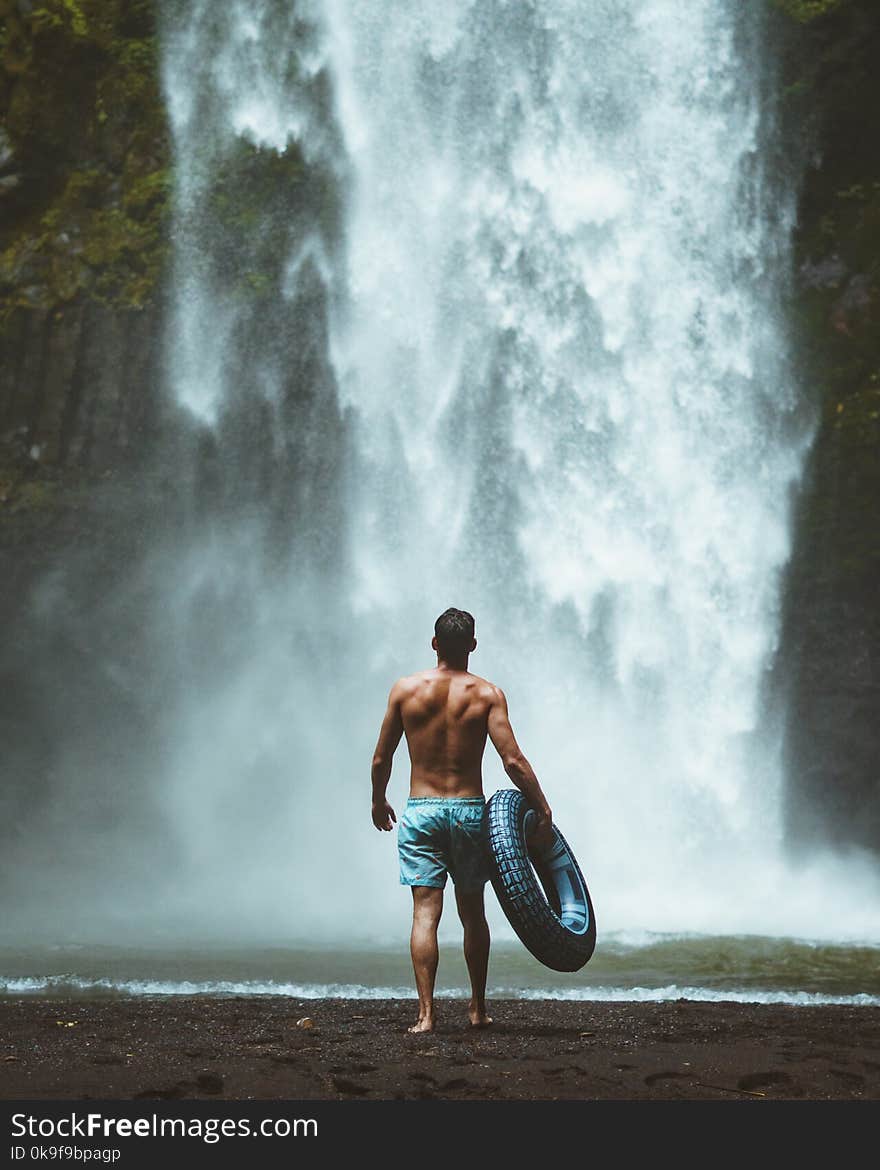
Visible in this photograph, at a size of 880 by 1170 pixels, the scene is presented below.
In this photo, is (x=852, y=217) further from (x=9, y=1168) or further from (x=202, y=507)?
(x=9, y=1168)

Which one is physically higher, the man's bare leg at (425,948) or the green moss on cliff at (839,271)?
the green moss on cliff at (839,271)

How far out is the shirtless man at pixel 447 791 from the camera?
205 inches

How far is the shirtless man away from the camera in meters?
5.21

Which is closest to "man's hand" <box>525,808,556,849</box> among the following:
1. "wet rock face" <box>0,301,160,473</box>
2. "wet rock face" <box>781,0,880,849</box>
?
"wet rock face" <box>781,0,880,849</box>

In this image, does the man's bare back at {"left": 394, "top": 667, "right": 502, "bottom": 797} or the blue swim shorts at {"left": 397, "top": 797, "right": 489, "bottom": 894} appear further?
the man's bare back at {"left": 394, "top": 667, "right": 502, "bottom": 797}

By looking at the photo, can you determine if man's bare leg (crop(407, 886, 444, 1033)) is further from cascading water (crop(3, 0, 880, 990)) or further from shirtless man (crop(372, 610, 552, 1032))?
cascading water (crop(3, 0, 880, 990))

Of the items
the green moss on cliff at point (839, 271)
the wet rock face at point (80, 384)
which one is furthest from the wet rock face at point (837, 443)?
the wet rock face at point (80, 384)

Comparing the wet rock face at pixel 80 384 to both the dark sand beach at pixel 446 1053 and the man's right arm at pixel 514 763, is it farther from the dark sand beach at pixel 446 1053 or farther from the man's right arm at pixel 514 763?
the man's right arm at pixel 514 763

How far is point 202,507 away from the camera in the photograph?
59.8 feet

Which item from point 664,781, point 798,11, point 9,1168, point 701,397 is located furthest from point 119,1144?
point 798,11

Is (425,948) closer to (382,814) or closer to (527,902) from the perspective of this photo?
(527,902)

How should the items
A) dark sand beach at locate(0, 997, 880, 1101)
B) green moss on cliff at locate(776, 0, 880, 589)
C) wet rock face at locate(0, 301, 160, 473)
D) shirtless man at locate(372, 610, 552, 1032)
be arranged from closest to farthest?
dark sand beach at locate(0, 997, 880, 1101)
shirtless man at locate(372, 610, 552, 1032)
green moss on cliff at locate(776, 0, 880, 589)
wet rock face at locate(0, 301, 160, 473)

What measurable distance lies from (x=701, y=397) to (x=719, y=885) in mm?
6628

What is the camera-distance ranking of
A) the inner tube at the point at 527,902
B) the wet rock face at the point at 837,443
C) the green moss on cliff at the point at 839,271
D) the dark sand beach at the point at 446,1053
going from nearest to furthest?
the dark sand beach at the point at 446,1053, the inner tube at the point at 527,902, the wet rock face at the point at 837,443, the green moss on cliff at the point at 839,271
